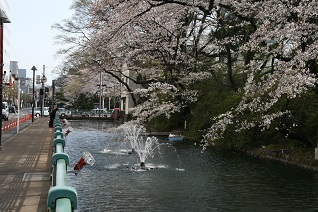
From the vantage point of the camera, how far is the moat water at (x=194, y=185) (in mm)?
10703

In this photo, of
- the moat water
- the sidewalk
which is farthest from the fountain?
the sidewalk

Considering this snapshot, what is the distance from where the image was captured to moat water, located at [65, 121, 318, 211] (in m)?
10.7

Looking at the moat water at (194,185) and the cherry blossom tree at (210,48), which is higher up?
the cherry blossom tree at (210,48)

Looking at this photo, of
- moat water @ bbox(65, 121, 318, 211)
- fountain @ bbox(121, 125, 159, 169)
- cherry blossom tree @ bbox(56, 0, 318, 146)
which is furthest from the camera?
fountain @ bbox(121, 125, 159, 169)

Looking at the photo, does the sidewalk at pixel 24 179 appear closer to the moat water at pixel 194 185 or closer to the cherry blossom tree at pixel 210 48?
the moat water at pixel 194 185

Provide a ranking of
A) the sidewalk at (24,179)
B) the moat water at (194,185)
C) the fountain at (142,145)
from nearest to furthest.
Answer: the sidewalk at (24,179) → the moat water at (194,185) → the fountain at (142,145)

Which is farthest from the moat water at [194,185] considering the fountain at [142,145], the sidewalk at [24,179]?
the sidewalk at [24,179]

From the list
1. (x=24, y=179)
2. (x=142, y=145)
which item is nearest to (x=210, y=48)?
(x=142, y=145)

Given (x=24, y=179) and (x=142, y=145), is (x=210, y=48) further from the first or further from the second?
(x=24, y=179)

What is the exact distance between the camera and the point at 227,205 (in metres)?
10.8

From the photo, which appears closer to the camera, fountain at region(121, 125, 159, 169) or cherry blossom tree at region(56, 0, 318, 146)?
cherry blossom tree at region(56, 0, 318, 146)

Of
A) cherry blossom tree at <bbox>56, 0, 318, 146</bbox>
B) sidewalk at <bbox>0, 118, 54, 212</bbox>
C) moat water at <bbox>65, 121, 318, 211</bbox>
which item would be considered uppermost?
cherry blossom tree at <bbox>56, 0, 318, 146</bbox>

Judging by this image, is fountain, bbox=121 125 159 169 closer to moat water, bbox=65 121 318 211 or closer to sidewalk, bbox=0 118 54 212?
moat water, bbox=65 121 318 211

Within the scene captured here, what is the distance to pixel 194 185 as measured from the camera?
43.4 feet
